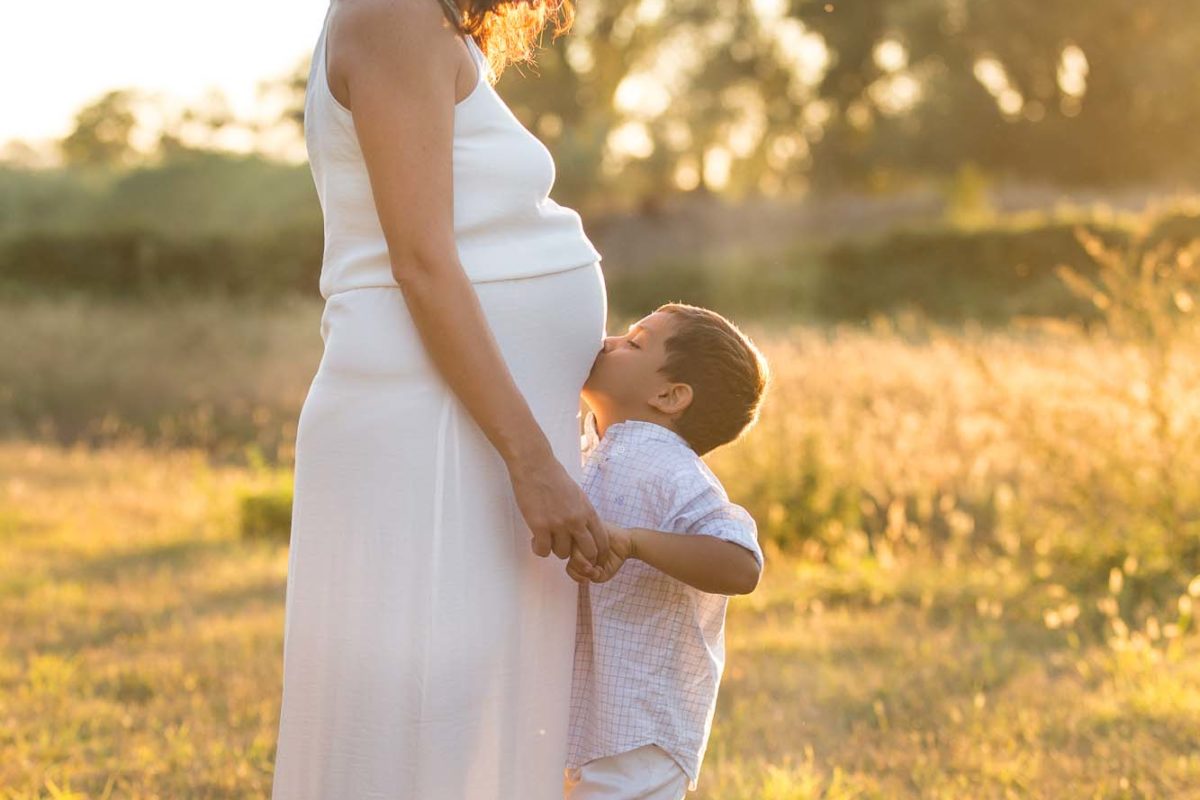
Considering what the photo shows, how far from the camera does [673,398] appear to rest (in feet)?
8.09

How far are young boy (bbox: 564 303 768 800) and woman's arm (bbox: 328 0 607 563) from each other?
0.32 meters

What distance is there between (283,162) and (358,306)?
2516 centimetres

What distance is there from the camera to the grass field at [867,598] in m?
4.10

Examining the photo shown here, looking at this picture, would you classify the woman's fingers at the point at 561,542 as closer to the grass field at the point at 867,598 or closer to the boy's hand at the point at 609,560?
the boy's hand at the point at 609,560

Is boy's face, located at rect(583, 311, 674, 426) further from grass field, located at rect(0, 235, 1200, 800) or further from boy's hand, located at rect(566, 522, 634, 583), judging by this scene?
grass field, located at rect(0, 235, 1200, 800)

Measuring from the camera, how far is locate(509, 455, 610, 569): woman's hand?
208 centimetres

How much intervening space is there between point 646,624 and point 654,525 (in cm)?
19

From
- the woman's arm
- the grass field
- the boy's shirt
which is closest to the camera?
the woman's arm

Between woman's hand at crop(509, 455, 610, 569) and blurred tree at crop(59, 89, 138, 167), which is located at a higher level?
woman's hand at crop(509, 455, 610, 569)

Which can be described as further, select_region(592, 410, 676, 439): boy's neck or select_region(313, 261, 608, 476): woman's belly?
select_region(592, 410, 676, 439): boy's neck

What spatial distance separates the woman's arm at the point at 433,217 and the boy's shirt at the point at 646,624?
0.32m

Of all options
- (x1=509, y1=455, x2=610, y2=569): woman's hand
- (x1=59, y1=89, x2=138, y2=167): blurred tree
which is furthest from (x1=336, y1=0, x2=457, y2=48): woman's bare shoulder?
(x1=59, y1=89, x2=138, y2=167): blurred tree

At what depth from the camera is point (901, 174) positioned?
35.9 metres

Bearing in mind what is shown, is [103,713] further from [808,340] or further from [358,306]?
[808,340]
